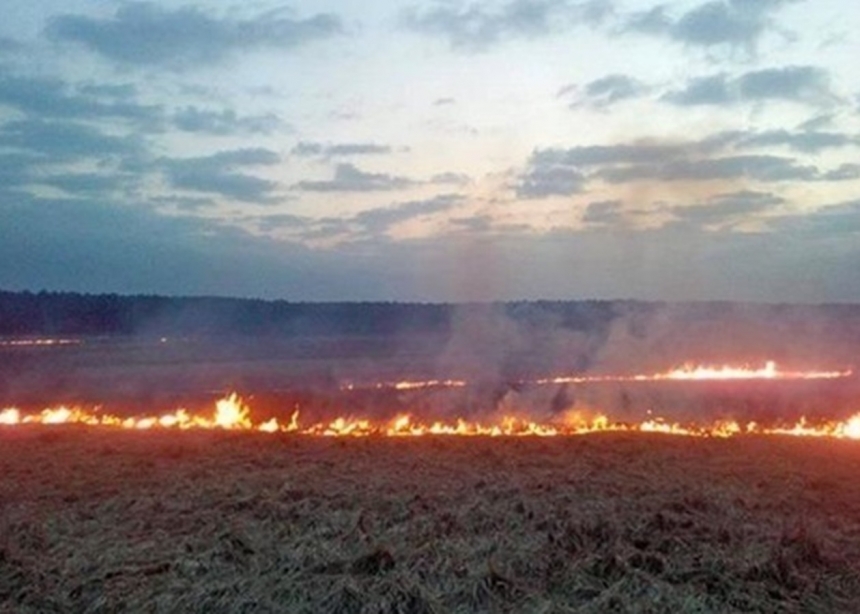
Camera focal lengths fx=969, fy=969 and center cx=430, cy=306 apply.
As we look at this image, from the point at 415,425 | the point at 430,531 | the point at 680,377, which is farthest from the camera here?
the point at 680,377

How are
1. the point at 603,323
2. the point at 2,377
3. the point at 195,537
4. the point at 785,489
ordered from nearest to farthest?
the point at 195,537, the point at 785,489, the point at 2,377, the point at 603,323

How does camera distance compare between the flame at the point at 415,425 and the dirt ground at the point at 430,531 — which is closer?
the dirt ground at the point at 430,531

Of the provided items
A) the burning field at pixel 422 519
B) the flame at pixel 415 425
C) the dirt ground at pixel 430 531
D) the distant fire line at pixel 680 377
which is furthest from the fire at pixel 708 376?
the dirt ground at pixel 430 531

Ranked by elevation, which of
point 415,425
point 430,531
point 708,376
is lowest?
point 708,376

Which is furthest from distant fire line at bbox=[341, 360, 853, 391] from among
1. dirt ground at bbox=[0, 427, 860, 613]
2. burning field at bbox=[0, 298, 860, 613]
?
dirt ground at bbox=[0, 427, 860, 613]

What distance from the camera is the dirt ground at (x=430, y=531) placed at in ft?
30.0

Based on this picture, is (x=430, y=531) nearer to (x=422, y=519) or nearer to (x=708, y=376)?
(x=422, y=519)

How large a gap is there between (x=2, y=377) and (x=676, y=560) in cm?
4563

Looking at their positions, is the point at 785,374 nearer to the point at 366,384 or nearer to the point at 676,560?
the point at 366,384

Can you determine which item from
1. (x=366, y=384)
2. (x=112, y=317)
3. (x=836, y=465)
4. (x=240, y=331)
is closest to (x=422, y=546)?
(x=836, y=465)

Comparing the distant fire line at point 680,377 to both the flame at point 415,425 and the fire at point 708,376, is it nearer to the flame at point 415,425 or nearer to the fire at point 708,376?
the fire at point 708,376

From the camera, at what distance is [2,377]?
159 feet

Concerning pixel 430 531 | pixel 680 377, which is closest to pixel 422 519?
pixel 430 531

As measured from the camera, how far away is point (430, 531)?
10.7m
